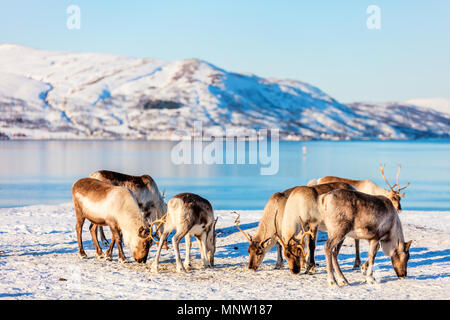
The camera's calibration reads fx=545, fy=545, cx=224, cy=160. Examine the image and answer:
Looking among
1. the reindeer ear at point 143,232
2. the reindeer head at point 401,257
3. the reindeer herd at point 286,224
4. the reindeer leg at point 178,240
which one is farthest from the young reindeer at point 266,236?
the reindeer head at point 401,257

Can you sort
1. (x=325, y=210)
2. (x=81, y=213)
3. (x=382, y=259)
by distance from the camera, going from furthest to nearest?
1. (x=382, y=259)
2. (x=81, y=213)
3. (x=325, y=210)

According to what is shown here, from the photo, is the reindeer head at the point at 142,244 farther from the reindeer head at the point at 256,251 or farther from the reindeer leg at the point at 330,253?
the reindeer leg at the point at 330,253

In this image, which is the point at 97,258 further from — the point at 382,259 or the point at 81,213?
the point at 382,259

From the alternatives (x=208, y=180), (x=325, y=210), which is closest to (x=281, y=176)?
(x=208, y=180)

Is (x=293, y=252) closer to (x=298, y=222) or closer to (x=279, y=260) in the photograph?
(x=298, y=222)

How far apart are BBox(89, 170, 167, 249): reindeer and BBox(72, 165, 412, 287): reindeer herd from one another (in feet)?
5.39

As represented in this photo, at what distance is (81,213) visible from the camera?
14.8 m

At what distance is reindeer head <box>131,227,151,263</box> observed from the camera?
13648 mm

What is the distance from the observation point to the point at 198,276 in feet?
42.9

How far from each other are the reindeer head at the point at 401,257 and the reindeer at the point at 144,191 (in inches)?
280

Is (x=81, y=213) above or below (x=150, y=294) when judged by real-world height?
above
